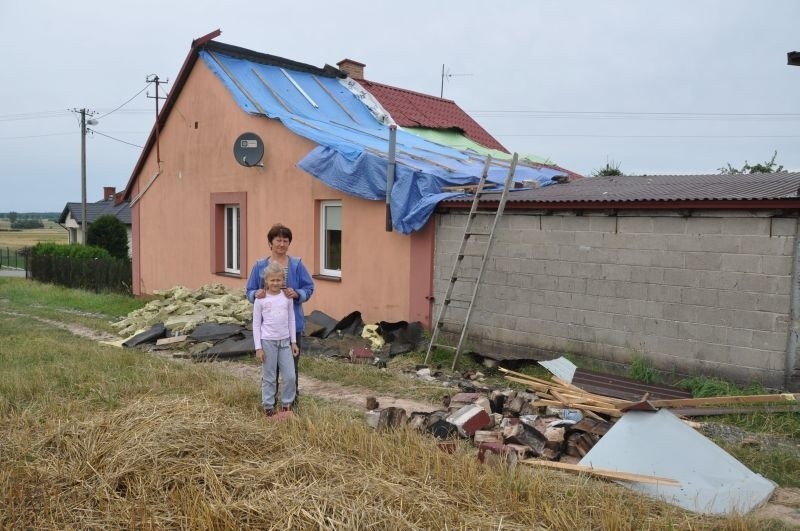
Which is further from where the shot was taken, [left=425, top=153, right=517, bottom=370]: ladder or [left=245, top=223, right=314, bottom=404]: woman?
[left=425, top=153, right=517, bottom=370]: ladder

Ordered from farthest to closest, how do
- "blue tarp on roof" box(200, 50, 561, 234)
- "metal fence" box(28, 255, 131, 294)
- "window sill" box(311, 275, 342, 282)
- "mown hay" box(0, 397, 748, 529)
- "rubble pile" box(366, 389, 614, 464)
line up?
1. "metal fence" box(28, 255, 131, 294)
2. "window sill" box(311, 275, 342, 282)
3. "blue tarp on roof" box(200, 50, 561, 234)
4. "rubble pile" box(366, 389, 614, 464)
5. "mown hay" box(0, 397, 748, 529)

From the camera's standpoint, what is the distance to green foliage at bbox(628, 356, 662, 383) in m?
7.14

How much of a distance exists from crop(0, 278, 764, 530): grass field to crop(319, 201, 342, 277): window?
240 inches

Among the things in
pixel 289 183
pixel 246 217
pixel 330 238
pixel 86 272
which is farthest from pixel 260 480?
pixel 86 272

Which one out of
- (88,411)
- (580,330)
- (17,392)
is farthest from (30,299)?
(580,330)

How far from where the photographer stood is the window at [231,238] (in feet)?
45.2

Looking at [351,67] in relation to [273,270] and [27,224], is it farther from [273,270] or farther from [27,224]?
[27,224]

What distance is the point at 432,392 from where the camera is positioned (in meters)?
6.91

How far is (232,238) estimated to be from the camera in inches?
549

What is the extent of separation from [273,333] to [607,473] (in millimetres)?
2825

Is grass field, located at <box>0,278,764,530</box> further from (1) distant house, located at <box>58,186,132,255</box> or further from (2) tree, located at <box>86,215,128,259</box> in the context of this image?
(1) distant house, located at <box>58,186,132,255</box>

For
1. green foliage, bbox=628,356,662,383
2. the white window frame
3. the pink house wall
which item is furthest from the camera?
the white window frame

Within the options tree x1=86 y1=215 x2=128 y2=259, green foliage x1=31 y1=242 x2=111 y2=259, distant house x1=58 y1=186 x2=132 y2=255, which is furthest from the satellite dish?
distant house x1=58 y1=186 x2=132 y2=255

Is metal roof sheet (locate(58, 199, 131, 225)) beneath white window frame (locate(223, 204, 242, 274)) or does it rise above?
above
